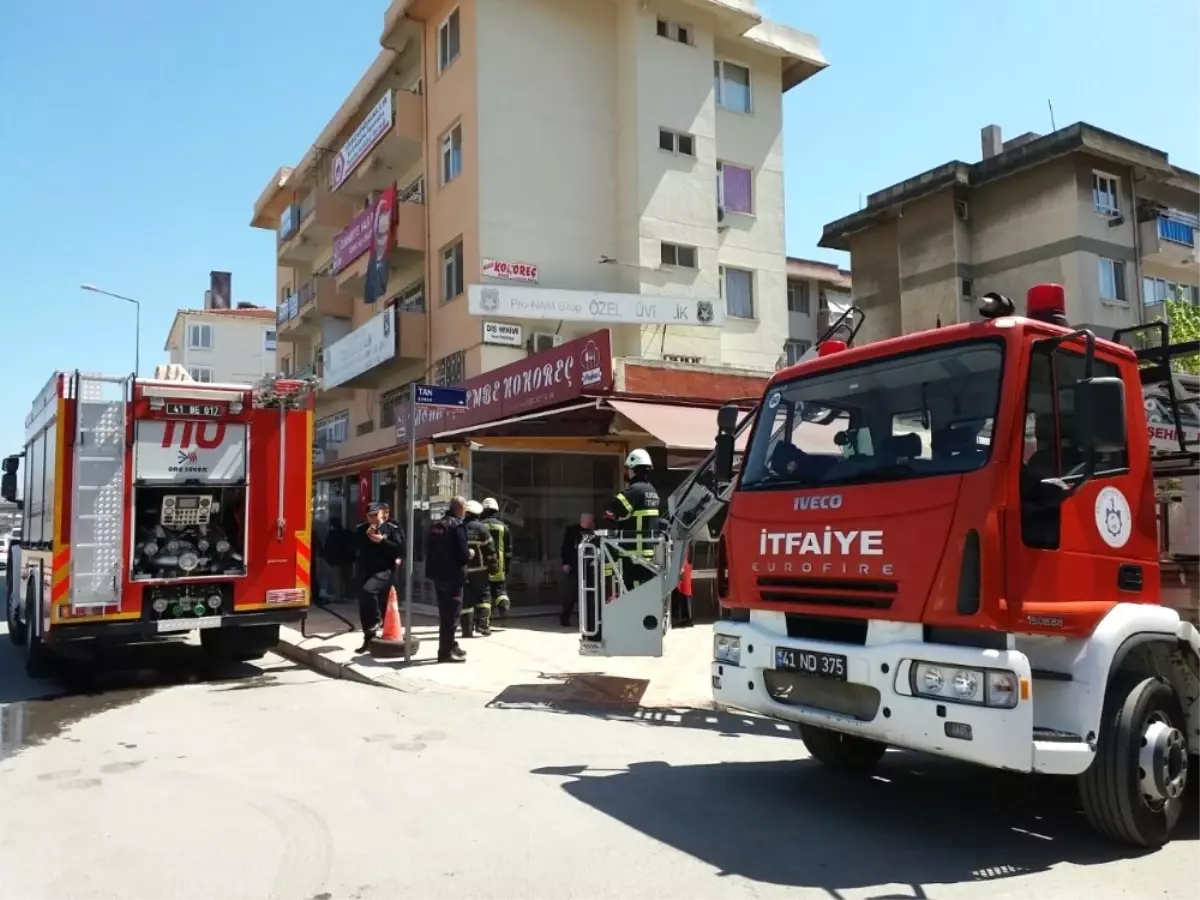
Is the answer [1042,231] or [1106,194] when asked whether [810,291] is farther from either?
[1106,194]

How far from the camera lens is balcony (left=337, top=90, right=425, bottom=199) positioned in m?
23.9

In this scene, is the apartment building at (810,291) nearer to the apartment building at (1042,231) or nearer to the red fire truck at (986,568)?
the apartment building at (1042,231)

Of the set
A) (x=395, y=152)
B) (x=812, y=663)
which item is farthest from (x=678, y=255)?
(x=812, y=663)

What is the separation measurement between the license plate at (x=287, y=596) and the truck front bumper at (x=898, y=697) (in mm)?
6476

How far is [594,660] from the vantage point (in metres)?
10.7

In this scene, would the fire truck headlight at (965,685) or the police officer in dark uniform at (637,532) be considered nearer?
the fire truck headlight at (965,685)

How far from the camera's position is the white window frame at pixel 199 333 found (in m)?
57.9

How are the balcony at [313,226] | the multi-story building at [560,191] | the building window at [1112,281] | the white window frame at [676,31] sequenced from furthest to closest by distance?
the building window at [1112,281]
the balcony at [313,226]
the white window frame at [676,31]
the multi-story building at [560,191]

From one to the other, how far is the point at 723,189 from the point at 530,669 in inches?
694

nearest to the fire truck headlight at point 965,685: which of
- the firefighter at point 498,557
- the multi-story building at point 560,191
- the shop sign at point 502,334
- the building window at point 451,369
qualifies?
the firefighter at point 498,557

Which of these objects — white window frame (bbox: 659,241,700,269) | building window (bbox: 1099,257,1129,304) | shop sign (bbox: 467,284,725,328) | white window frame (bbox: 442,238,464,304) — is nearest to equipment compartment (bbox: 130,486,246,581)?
shop sign (bbox: 467,284,725,328)

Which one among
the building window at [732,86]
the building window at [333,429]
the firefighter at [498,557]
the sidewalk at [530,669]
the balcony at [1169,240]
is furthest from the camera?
the building window at [333,429]

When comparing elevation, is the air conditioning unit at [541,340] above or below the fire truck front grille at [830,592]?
above

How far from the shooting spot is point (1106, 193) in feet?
98.4
